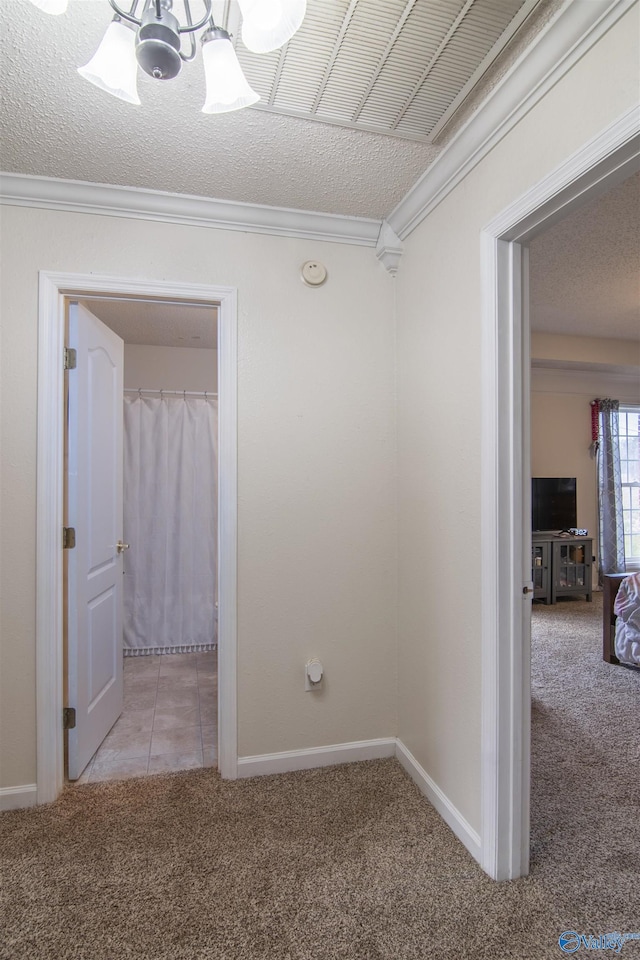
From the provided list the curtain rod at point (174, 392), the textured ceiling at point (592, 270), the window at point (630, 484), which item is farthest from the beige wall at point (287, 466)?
the window at point (630, 484)

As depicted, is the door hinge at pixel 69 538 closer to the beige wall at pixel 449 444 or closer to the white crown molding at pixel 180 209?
the white crown molding at pixel 180 209

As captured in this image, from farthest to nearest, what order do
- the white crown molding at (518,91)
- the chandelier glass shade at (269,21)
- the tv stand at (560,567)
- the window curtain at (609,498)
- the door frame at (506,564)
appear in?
1. the window curtain at (609,498)
2. the tv stand at (560,567)
3. the door frame at (506,564)
4. the white crown molding at (518,91)
5. the chandelier glass shade at (269,21)

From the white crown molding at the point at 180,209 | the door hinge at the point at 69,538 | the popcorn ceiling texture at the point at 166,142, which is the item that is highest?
the popcorn ceiling texture at the point at 166,142

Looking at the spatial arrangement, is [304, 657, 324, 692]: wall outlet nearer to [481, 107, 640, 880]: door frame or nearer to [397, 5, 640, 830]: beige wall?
[397, 5, 640, 830]: beige wall

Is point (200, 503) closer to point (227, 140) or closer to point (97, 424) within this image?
point (97, 424)

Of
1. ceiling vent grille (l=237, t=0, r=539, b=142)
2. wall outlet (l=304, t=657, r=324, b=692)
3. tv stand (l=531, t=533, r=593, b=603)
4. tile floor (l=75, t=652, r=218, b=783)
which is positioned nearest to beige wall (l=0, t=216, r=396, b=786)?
wall outlet (l=304, t=657, r=324, b=692)

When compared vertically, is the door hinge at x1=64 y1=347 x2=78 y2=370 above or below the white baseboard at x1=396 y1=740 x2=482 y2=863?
above

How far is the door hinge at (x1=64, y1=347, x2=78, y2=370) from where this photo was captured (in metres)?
2.17

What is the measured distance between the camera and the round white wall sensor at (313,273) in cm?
228

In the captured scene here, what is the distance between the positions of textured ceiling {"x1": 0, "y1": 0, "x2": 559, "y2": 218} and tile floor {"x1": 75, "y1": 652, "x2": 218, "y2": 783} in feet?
8.33

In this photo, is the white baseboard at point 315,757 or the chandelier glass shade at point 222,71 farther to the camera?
the white baseboard at point 315,757

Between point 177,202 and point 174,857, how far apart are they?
2507 millimetres

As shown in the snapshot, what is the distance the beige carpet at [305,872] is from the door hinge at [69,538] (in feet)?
3.38

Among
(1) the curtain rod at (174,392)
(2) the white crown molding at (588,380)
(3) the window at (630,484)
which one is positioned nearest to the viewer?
(1) the curtain rod at (174,392)
